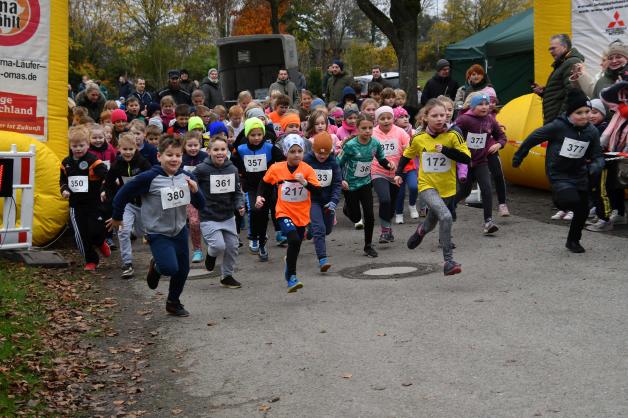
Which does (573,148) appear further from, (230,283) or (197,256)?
(197,256)

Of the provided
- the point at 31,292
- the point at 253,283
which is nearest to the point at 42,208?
the point at 31,292

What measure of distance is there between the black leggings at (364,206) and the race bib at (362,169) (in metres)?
0.17

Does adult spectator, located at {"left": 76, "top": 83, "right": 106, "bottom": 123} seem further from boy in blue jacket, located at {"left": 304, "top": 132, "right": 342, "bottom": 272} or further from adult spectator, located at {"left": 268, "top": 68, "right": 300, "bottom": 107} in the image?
boy in blue jacket, located at {"left": 304, "top": 132, "right": 342, "bottom": 272}

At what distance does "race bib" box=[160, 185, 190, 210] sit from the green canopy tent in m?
19.0

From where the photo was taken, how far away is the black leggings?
12.1 meters

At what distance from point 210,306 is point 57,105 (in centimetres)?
548

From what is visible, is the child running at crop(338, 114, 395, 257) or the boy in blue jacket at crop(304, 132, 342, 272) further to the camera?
the child running at crop(338, 114, 395, 257)

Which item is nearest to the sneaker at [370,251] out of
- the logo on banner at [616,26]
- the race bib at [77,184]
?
the race bib at [77,184]

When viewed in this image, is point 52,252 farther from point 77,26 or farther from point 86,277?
point 77,26

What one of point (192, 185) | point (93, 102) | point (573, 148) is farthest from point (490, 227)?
point (93, 102)

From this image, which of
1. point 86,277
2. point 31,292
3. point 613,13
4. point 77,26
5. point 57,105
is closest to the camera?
point 31,292

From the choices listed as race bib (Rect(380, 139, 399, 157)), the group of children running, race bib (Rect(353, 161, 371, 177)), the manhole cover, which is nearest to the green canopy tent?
the group of children running

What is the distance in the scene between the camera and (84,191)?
12.1 meters

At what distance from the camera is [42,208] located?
1334 cm
